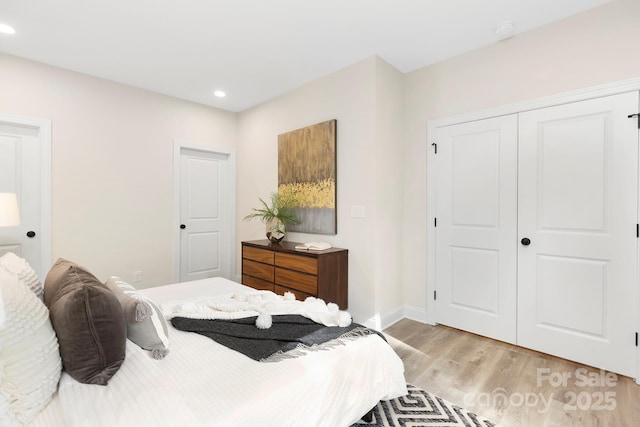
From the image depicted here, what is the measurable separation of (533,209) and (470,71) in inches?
54.2

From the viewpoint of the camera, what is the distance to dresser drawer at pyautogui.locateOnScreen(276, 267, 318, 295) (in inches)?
112

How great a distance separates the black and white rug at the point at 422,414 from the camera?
166cm

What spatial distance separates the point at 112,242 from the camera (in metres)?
3.50

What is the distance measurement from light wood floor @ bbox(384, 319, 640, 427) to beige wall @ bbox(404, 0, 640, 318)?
0.72 metres

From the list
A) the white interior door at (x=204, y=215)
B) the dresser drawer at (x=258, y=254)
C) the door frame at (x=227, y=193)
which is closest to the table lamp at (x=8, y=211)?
the door frame at (x=227, y=193)

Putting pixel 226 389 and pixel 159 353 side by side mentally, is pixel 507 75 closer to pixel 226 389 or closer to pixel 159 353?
pixel 226 389

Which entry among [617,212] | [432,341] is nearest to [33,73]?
[432,341]

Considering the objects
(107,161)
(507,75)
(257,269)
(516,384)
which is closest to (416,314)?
(516,384)

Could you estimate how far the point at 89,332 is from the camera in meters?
1.10

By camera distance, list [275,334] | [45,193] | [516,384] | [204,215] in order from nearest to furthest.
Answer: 1. [275,334]
2. [516,384]
3. [45,193]
4. [204,215]

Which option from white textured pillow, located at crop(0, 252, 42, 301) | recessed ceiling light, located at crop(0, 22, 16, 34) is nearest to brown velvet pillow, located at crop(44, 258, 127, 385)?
white textured pillow, located at crop(0, 252, 42, 301)

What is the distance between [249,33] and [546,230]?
293 cm

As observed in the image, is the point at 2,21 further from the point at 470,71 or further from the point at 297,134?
the point at 470,71

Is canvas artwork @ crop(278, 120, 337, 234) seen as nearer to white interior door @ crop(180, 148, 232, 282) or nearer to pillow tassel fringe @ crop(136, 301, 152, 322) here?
white interior door @ crop(180, 148, 232, 282)
